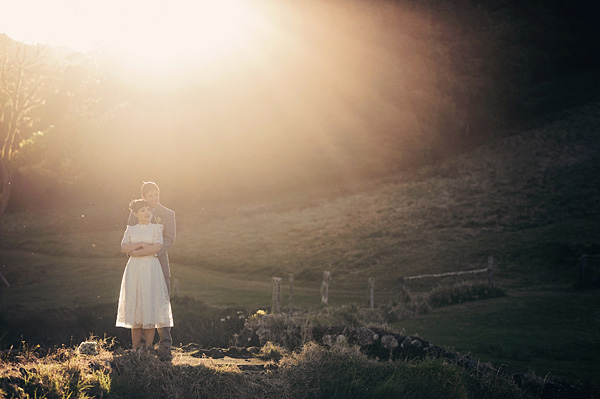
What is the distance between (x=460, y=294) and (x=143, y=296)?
1761 centimetres

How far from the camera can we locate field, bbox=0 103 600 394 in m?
17.6

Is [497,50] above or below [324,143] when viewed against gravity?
above

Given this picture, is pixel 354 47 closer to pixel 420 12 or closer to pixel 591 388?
pixel 420 12

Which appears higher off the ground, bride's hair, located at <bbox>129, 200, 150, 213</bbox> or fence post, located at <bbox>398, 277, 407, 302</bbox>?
bride's hair, located at <bbox>129, 200, 150, 213</bbox>

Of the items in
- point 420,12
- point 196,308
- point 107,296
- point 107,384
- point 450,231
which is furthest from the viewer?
point 420,12

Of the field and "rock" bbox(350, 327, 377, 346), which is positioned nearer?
"rock" bbox(350, 327, 377, 346)

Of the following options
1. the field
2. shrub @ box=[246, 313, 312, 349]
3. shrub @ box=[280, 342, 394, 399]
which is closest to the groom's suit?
shrub @ box=[280, 342, 394, 399]

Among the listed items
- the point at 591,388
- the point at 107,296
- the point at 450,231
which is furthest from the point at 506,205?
the point at 591,388

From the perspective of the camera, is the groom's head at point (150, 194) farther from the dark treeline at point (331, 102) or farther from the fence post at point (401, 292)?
the dark treeline at point (331, 102)

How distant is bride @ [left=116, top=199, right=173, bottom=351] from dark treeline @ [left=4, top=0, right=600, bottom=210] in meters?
48.1

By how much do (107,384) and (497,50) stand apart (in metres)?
62.1

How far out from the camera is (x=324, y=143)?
223 feet

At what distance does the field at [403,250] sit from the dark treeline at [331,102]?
10.5ft

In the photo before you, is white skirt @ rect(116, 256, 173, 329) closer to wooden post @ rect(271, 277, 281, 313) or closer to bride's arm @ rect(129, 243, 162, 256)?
bride's arm @ rect(129, 243, 162, 256)
